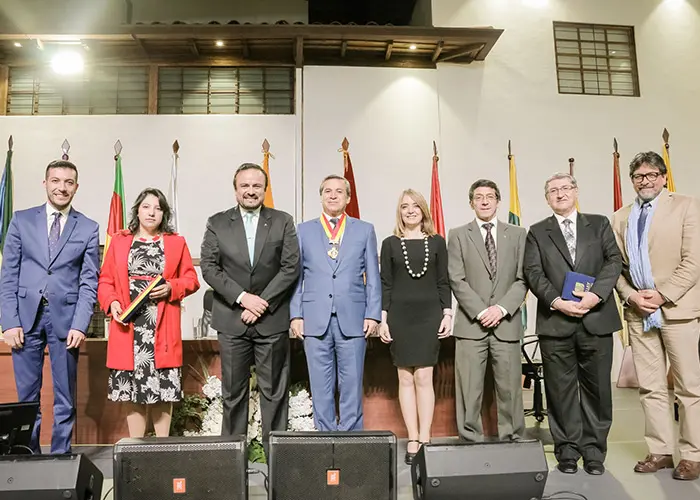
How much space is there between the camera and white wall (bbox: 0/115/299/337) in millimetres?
6750

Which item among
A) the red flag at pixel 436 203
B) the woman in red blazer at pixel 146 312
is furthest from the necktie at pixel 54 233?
the red flag at pixel 436 203

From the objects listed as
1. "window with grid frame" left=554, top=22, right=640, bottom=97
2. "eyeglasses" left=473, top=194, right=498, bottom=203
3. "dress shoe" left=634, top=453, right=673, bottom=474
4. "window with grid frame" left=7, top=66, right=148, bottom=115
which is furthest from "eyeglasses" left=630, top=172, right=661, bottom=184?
"window with grid frame" left=7, top=66, right=148, bottom=115

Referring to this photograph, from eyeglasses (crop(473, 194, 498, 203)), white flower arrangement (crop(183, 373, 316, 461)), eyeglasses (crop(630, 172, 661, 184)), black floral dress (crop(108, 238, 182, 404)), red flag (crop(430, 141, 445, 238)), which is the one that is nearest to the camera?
black floral dress (crop(108, 238, 182, 404))

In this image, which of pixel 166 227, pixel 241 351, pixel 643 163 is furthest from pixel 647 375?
pixel 166 227

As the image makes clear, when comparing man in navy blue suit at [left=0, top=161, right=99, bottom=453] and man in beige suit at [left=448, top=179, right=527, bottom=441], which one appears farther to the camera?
man in beige suit at [left=448, top=179, right=527, bottom=441]

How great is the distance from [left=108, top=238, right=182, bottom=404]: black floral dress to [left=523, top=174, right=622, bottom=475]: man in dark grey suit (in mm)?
1975

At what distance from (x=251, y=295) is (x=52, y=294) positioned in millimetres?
1050

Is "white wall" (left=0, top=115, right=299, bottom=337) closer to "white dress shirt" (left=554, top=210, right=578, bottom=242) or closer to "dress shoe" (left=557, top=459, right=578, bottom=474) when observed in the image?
"white dress shirt" (left=554, top=210, right=578, bottom=242)

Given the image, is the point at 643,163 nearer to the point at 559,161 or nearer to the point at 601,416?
the point at 601,416

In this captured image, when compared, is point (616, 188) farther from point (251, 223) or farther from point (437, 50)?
point (251, 223)

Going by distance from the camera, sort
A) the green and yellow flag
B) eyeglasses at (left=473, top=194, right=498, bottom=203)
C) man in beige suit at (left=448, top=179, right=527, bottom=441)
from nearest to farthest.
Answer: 1. man in beige suit at (left=448, top=179, right=527, bottom=441)
2. eyeglasses at (left=473, top=194, right=498, bottom=203)
3. the green and yellow flag

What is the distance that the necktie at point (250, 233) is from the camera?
2920 millimetres

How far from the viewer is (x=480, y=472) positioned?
6.48 feet

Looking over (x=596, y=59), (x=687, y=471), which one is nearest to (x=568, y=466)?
(x=687, y=471)
